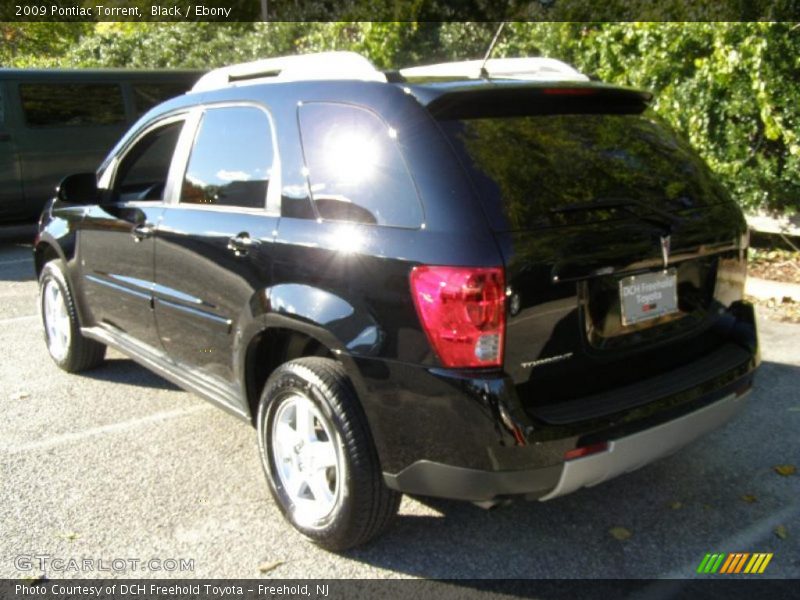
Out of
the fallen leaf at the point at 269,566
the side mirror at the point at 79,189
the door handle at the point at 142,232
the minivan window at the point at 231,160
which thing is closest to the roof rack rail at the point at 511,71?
the minivan window at the point at 231,160

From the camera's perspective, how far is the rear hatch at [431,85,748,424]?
2.71 m

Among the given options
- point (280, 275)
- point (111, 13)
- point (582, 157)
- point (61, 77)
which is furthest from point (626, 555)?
point (111, 13)

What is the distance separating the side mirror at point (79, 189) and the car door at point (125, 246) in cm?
6

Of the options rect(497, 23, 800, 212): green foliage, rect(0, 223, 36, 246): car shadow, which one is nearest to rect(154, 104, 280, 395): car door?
rect(497, 23, 800, 212): green foliage

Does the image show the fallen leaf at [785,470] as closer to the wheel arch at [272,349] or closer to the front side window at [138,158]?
the wheel arch at [272,349]

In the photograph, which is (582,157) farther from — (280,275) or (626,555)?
(626,555)

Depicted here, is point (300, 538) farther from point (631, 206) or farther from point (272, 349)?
point (631, 206)

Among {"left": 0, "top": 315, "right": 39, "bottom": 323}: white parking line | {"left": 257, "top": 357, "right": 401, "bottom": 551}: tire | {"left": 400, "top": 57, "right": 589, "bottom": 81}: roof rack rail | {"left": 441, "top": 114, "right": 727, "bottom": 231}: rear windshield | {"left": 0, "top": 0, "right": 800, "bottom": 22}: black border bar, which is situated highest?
{"left": 0, "top": 0, "right": 800, "bottom": 22}: black border bar

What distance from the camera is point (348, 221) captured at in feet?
9.96

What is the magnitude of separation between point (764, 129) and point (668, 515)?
498cm

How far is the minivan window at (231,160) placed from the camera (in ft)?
11.6

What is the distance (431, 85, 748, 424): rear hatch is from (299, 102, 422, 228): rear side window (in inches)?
9.2

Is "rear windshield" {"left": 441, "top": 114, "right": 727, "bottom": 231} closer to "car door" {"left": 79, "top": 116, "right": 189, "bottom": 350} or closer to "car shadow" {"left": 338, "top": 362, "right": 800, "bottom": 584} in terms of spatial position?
"car shadow" {"left": 338, "top": 362, "right": 800, "bottom": 584}

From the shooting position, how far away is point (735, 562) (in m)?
3.10
